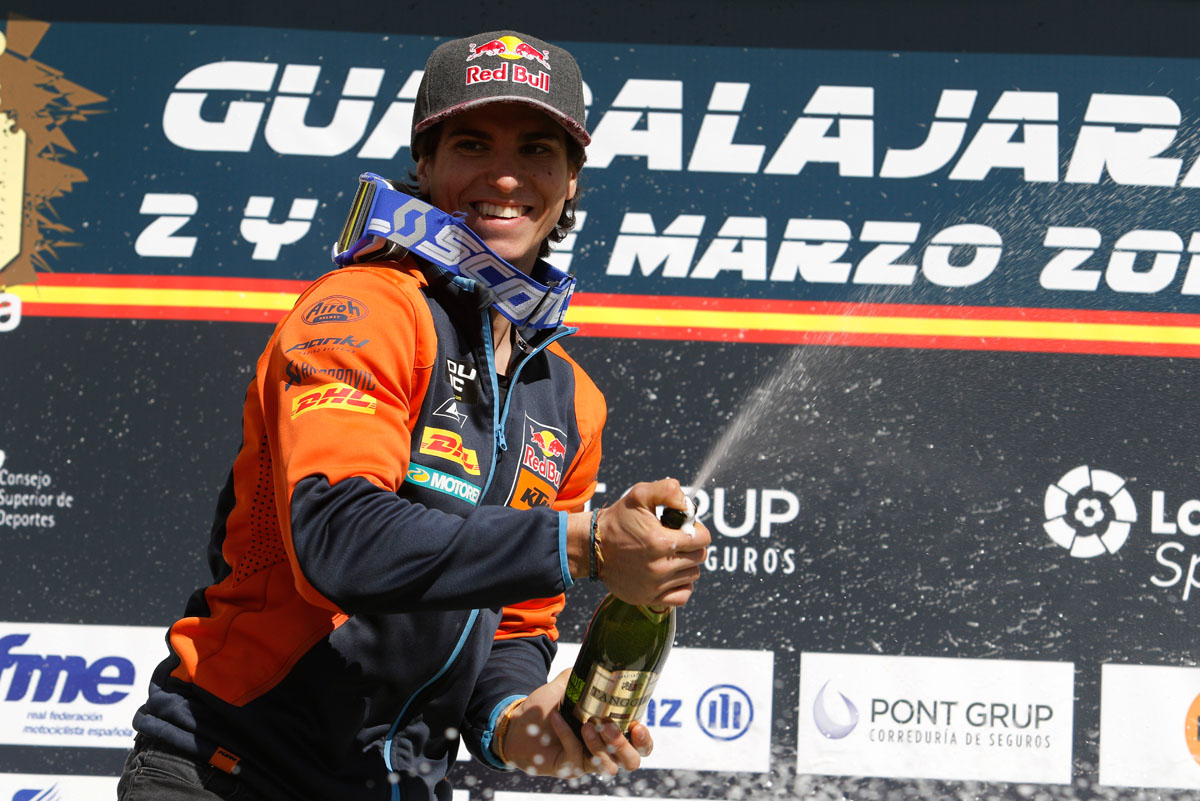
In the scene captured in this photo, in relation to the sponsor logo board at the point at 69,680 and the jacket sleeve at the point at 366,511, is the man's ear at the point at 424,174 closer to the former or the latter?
the jacket sleeve at the point at 366,511

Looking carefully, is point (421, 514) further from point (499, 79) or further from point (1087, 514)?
point (1087, 514)

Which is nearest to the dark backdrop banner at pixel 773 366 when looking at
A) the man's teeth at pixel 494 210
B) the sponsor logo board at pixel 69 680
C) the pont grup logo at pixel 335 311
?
the sponsor logo board at pixel 69 680

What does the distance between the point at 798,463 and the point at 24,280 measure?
1.98 m

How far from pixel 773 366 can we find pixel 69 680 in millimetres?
1894

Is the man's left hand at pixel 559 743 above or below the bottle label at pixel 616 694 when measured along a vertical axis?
below

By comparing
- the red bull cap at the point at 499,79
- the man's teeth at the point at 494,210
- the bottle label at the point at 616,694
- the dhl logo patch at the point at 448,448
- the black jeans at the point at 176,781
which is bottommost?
the black jeans at the point at 176,781

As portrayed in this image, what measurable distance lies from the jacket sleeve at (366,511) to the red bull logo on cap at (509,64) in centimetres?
48

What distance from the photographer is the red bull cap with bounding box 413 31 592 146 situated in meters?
1.70

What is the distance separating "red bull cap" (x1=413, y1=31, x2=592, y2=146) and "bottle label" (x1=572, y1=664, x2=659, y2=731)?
0.91 m

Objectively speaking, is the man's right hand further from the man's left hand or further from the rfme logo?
the rfme logo

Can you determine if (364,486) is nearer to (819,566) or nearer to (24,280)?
(819,566)

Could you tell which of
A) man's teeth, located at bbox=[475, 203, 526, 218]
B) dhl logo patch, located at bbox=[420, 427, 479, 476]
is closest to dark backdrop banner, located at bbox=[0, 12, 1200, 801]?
man's teeth, located at bbox=[475, 203, 526, 218]

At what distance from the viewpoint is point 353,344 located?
1.45 meters

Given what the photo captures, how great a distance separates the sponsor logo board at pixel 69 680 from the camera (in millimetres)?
2590
